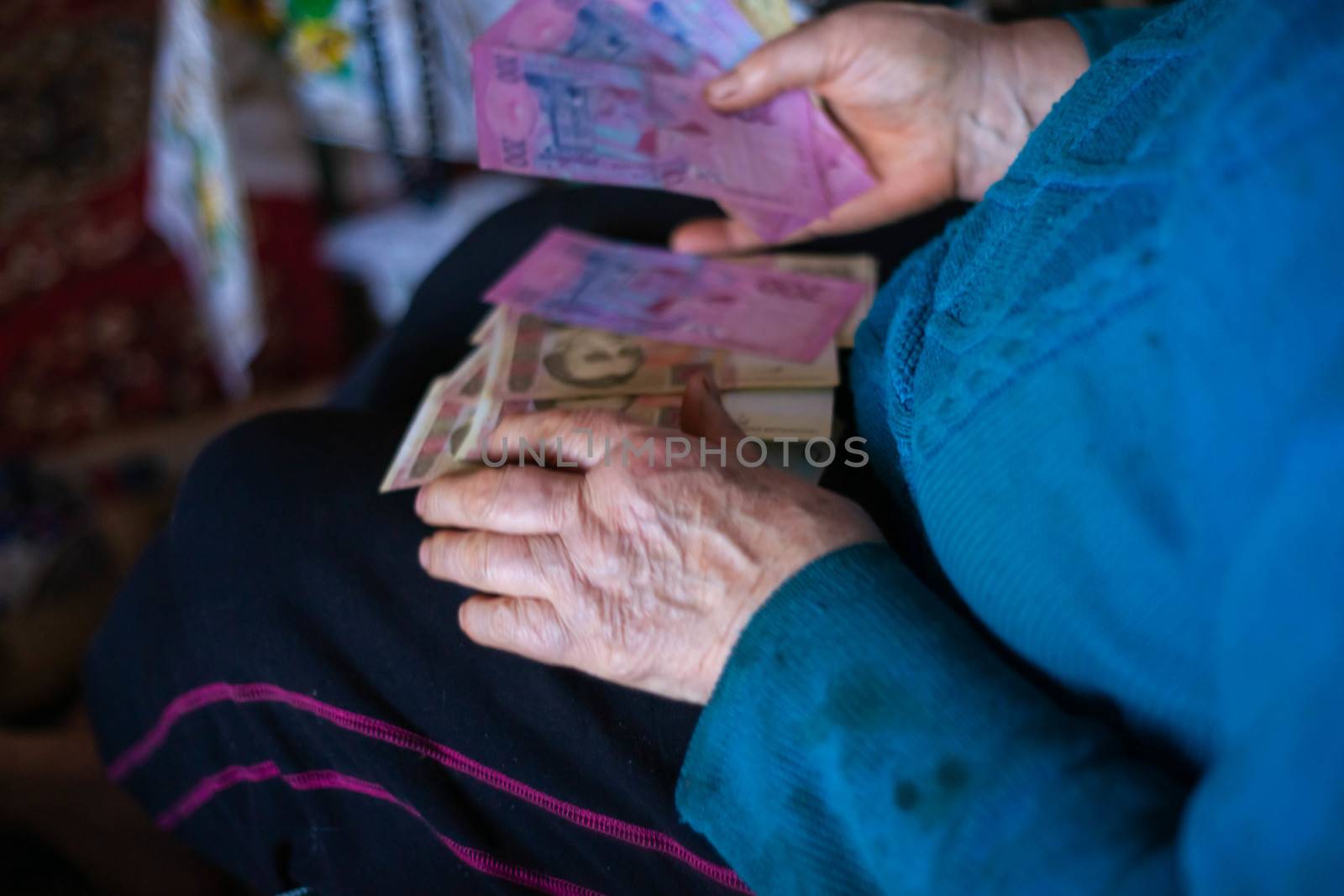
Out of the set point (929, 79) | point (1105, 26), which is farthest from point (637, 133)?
point (1105, 26)

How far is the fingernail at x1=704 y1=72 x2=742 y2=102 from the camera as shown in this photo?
99cm

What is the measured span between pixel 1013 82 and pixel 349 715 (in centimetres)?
79

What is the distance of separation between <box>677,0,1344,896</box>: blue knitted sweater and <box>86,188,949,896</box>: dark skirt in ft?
0.32

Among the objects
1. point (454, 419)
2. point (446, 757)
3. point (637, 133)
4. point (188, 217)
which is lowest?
point (188, 217)

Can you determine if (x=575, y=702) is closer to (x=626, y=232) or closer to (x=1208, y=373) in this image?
(x=1208, y=373)

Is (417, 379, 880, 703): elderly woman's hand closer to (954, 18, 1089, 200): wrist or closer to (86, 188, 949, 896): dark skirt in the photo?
(86, 188, 949, 896): dark skirt

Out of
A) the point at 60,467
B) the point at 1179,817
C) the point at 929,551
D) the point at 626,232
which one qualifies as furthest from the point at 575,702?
the point at 60,467

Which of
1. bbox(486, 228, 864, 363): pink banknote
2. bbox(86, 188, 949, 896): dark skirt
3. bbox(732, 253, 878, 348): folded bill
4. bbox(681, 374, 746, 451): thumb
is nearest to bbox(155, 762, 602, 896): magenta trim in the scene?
bbox(86, 188, 949, 896): dark skirt

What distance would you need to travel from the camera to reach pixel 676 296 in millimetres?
1022

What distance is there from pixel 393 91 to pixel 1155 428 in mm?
1700

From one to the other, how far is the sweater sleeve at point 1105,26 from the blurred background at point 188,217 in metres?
1.02

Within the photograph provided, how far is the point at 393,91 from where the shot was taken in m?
1.87

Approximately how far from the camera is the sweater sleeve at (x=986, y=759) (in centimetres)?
38

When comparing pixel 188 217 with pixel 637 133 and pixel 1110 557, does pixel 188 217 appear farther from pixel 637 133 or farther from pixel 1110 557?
pixel 1110 557
